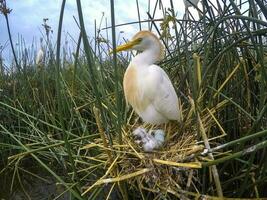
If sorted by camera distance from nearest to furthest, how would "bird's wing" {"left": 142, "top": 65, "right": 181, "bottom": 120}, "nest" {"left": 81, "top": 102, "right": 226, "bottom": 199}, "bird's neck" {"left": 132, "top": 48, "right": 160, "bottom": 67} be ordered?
"nest" {"left": 81, "top": 102, "right": 226, "bottom": 199} < "bird's wing" {"left": 142, "top": 65, "right": 181, "bottom": 120} < "bird's neck" {"left": 132, "top": 48, "right": 160, "bottom": 67}

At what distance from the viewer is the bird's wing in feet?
6.36

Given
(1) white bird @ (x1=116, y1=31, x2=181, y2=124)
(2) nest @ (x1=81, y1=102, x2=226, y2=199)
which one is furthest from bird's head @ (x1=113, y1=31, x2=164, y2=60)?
(2) nest @ (x1=81, y1=102, x2=226, y2=199)

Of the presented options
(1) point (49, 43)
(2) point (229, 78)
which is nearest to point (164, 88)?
(2) point (229, 78)

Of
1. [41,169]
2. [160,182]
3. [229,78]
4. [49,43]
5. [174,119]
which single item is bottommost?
[41,169]

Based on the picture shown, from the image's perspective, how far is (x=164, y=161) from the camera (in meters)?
1.59

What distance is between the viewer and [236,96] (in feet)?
6.87

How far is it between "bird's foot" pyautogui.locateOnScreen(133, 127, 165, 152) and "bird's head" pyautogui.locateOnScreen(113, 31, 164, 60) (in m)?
0.35

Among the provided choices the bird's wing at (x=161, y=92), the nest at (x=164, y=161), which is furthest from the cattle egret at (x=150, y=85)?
the nest at (x=164, y=161)

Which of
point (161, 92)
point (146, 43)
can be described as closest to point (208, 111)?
point (161, 92)

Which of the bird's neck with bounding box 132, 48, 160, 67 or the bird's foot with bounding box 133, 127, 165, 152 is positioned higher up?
the bird's neck with bounding box 132, 48, 160, 67

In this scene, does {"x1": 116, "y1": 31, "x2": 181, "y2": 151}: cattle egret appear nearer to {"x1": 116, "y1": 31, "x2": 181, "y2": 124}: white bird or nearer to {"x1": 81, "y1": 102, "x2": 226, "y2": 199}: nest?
{"x1": 116, "y1": 31, "x2": 181, "y2": 124}: white bird

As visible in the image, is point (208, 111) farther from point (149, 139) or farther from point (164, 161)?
point (164, 161)

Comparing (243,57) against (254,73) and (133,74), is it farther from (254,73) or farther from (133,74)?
(133,74)

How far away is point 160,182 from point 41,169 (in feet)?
5.65
